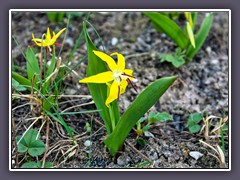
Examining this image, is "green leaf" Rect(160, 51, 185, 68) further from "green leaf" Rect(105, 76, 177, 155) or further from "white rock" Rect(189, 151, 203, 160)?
"green leaf" Rect(105, 76, 177, 155)

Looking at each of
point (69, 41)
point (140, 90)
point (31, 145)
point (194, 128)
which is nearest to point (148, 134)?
point (194, 128)

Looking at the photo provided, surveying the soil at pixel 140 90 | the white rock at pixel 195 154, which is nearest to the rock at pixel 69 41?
the soil at pixel 140 90

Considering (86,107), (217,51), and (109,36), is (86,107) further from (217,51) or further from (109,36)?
(217,51)

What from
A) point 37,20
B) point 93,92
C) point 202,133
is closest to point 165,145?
point 202,133

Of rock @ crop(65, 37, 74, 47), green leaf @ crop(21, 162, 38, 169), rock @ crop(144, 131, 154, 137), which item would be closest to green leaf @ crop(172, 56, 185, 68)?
rock @ crop(144, 131, 154, 137)

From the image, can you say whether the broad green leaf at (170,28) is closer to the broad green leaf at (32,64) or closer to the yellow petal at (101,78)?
the broad green leaf at (32,64)

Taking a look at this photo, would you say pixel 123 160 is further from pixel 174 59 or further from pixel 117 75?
pixel 174 59
